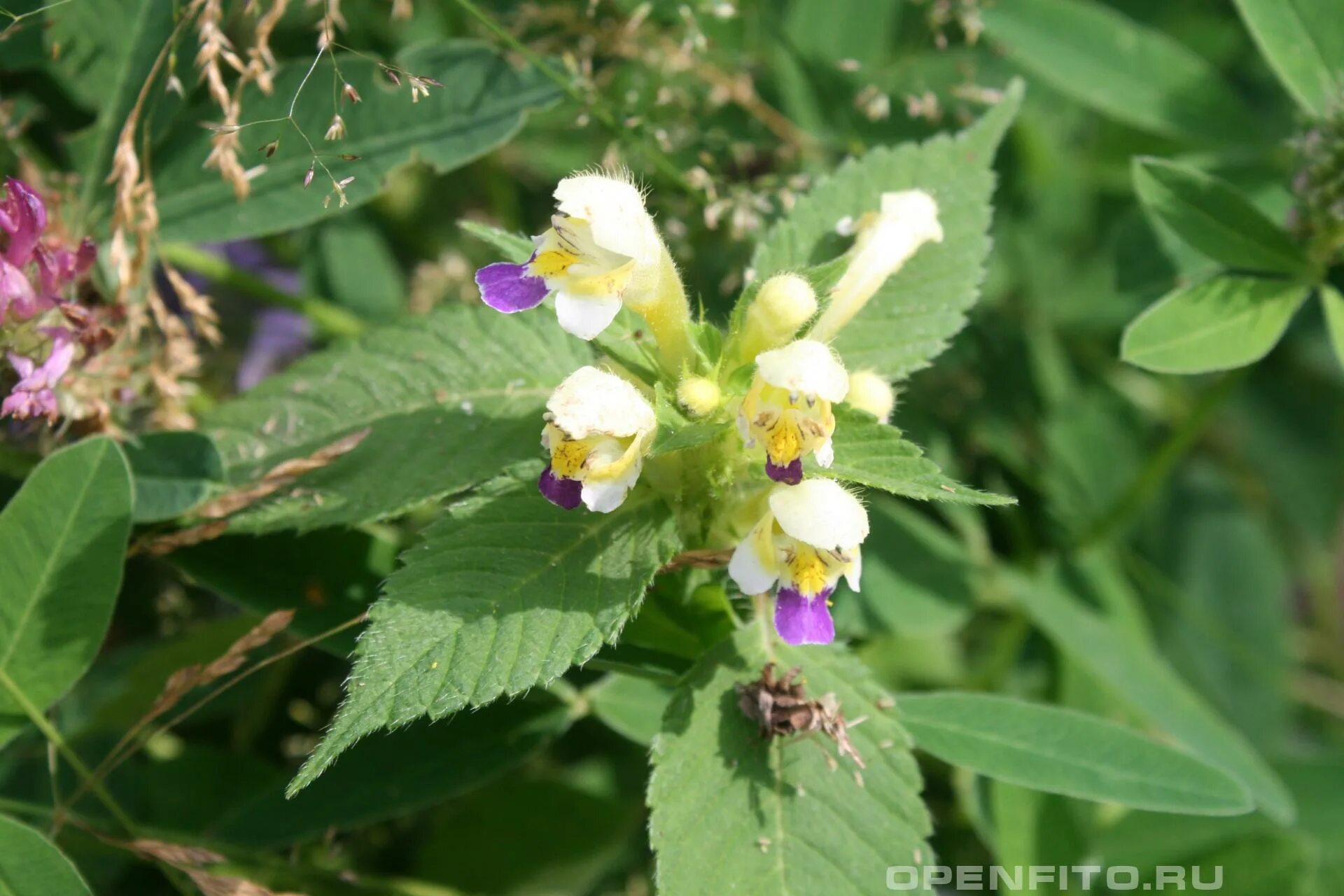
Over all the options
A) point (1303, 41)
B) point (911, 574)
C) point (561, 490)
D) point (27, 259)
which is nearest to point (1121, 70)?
point (1303, 41)

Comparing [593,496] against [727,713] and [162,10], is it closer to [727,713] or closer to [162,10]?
[727,713]

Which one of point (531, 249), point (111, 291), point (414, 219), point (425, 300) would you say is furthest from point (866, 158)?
point (414, 219)

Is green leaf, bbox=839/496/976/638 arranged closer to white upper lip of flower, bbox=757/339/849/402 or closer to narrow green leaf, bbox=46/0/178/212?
white upper lip of flower, bbox=757/339/849/402

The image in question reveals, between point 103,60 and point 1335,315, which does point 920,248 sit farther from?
point 103,60

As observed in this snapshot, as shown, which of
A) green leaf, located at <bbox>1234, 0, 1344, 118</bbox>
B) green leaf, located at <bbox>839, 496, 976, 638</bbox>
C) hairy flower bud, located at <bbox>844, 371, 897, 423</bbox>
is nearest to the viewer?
hairy flower bud, located at <bbox>844, 371, 897, 423</bbox>

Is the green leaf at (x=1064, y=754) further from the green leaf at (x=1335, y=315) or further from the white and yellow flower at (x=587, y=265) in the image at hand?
the white and yellow flower at (x=587, y=265)

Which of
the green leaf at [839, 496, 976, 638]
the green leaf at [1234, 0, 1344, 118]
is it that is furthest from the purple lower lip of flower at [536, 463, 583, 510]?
the green leaf at [1234, 0, 1344, 118]

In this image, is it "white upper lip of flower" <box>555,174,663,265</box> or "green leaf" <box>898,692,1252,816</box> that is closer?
"white upper lip of flower" <box>555,174,663,265</box>
